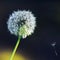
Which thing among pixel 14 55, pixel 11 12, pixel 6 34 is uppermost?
pixel 11 12

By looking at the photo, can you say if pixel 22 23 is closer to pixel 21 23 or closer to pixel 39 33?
pixel 21 23

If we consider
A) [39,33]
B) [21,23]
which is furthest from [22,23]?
[39,33]

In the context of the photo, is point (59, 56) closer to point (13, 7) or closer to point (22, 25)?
point (22, 25)

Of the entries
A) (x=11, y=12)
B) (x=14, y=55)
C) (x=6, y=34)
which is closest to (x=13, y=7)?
(x=11, y=12)

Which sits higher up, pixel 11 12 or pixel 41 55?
pixel 11 12
